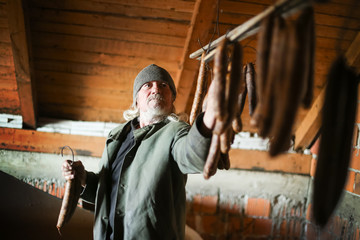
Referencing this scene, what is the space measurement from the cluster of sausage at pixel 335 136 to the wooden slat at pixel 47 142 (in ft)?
7.25

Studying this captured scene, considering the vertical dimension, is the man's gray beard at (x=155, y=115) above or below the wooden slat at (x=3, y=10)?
below

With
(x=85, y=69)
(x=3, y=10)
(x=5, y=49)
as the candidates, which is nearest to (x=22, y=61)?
(x=5, y=49)

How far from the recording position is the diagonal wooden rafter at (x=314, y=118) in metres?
2.03

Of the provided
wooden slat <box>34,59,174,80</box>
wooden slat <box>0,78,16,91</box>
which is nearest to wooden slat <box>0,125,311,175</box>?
wooden slat <box>0,78,16,91</box>

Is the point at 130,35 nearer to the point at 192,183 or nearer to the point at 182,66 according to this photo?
the point at 182,66

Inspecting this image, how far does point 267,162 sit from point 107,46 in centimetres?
182

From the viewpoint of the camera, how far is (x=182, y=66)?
2250 millimetres

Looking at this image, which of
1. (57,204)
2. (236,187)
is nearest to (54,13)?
(57,204)

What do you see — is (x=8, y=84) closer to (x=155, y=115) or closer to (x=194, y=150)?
(x=155, y=115)

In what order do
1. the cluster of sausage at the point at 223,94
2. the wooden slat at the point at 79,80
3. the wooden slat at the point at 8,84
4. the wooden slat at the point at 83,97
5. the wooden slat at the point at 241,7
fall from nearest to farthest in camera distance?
the cluster of sausage at the point at 223,94
the wooden slat at the point at 241,7
the wooden slat at the point at 8,84
the wooden slat at the point at 79,80
the wooden slat at the point at 83,97

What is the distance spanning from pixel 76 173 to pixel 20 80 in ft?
3.70

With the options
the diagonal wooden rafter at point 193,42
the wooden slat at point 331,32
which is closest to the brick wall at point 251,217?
the diagonal wooden rafter at point 193,42

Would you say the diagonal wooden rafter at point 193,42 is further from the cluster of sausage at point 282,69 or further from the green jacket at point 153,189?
the cluster of sausage at point 282,69

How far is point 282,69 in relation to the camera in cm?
64
